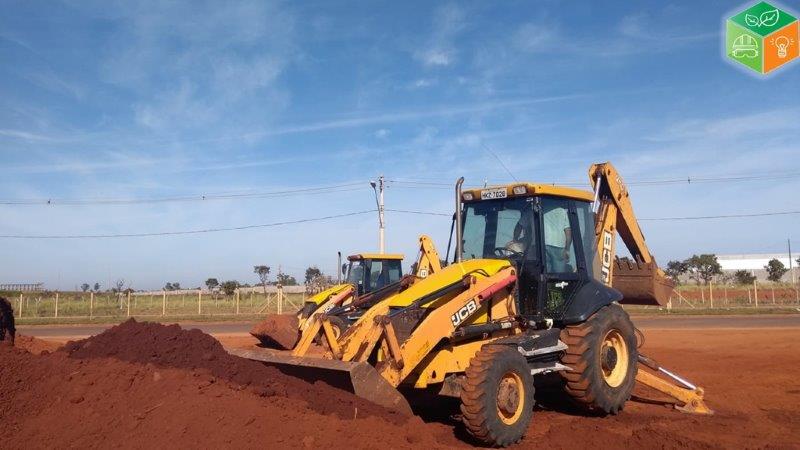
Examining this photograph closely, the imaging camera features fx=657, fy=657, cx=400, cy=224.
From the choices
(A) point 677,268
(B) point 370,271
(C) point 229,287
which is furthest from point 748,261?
(B) point 370,271

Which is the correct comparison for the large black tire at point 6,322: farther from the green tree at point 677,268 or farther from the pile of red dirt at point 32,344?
the green tree at point 677,268

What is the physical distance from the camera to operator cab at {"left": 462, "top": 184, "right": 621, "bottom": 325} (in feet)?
26.5

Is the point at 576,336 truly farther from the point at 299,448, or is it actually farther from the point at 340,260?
the point at 340,260

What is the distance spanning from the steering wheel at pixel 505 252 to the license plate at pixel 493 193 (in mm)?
675

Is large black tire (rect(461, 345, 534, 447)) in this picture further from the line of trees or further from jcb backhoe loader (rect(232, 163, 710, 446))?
the line of trees

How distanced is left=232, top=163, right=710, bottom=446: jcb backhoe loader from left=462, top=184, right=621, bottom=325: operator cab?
0.01 metres

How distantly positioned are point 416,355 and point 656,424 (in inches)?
132

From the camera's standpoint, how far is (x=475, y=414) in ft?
20.2

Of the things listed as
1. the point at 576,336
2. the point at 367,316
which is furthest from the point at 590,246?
the point at 367,316

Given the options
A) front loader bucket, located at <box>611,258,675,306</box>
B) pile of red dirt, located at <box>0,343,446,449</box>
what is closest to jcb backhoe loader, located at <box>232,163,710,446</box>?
pile of red dirt, located at <box>0,343,446,449</box>

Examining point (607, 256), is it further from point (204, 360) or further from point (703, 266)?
point (703, 266)

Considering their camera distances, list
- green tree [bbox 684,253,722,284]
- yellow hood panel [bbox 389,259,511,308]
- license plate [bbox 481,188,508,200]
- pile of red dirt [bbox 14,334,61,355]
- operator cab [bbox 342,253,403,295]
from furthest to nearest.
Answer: green tree [bbox 684,253,722,284] < operator cab [bbox 342,253,403,295] < pile of red dirt [bbox 14,334,61,355] < license plate [bbox 481,188,508,200] < yellow hood panel [bbox 389,259,511,308]

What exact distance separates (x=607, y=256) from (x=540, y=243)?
193 centimetres

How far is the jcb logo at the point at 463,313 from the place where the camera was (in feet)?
22.7
